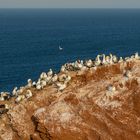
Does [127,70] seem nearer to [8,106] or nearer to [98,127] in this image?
[98,127]

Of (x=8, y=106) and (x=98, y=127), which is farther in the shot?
(x=8, y=106)

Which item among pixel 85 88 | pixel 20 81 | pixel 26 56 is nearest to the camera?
pixel 85 88

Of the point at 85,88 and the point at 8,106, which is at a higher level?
the point at 85,88

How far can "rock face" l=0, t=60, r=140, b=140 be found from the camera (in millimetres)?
24500

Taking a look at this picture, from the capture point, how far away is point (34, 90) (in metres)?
30.7

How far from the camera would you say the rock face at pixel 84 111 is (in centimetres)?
2450

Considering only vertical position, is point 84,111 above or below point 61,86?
below

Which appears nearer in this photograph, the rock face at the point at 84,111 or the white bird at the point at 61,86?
the rock face at the point at 84,111

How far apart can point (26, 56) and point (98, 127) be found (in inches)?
4063

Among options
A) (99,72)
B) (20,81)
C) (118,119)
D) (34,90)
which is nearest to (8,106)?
(34,90)

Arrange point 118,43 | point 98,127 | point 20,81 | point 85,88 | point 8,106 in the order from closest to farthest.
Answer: point 98,127
point 85,88
point 8,106
point 20,81
point 118,43

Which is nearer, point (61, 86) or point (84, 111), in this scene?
point (84, 111)

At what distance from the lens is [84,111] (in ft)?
82.9

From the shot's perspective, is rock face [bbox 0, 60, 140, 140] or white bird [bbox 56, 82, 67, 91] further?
white bird [bbox 56, 82, 67, 91]
